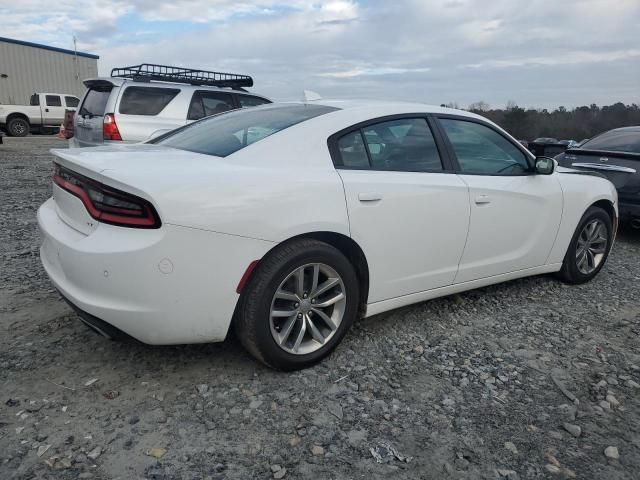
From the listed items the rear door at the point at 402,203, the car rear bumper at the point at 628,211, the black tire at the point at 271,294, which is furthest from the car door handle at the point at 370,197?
the car rear bumper at the point at 628,211

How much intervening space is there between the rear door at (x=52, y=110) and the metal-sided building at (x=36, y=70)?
29.7 feet

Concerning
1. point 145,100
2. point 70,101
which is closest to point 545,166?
point 145,100

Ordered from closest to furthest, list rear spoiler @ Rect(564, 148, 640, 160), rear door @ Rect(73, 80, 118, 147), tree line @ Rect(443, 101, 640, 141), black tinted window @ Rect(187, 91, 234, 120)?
rear spoiler @ Rect(564, 148, 640, 160) → rear door @ Rect(73, 80, 118, 147) → black tinted window @ Rect(187, 91, 234, 120) → tree line @ Rect(443, 101, 640, 141)

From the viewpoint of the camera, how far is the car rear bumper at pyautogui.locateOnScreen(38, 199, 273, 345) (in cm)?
230

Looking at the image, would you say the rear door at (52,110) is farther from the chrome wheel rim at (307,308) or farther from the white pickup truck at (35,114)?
the chrome wheel rim at (307,308)

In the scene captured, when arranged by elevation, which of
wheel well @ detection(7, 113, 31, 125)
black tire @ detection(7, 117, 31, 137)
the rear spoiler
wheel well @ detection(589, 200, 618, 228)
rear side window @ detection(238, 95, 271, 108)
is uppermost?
rear side window @ detection(238, 95, 271, 108)

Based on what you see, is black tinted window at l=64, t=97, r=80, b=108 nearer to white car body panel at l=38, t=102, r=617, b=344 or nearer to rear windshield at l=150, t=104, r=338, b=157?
rear windshield at l=150, t=104, r=338, b=157

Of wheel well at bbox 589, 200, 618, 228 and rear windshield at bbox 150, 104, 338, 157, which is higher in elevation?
rear windshield at bbox 150, 104, 338, 157

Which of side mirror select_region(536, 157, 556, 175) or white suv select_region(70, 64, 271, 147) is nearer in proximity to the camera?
side mirror select_region(536, 157, 556, 175)

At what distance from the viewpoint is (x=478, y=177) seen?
11.5ft

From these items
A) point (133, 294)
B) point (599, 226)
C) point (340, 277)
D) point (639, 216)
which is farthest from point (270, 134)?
point (639, 216)

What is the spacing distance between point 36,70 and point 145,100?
27416 millimetres

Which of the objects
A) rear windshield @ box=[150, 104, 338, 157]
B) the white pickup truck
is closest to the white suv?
rear windshield @ box=[150, 104, 338, 157]

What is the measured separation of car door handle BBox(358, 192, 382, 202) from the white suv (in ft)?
16.5
